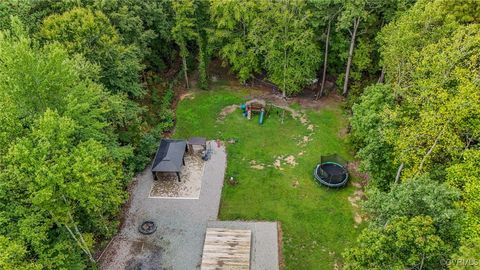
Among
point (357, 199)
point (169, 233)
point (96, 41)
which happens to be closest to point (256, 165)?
point (357, 199)

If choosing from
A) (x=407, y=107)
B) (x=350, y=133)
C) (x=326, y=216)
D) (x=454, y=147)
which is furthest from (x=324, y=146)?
(x=454, y=147)

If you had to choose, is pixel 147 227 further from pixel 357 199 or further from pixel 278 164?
pixel 357 199

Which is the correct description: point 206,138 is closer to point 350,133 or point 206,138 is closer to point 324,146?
point 324,146

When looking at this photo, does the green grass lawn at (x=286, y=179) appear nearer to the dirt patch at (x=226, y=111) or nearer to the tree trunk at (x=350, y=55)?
the dirt patch at (x=226, y=111)

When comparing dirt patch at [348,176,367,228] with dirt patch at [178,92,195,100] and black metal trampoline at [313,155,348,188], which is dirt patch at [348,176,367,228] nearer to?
black metal trampoline at [313,155,348,188]

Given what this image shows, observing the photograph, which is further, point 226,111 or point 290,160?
point 226,111

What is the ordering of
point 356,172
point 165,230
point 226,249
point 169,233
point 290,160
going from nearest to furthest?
point 226,249 → point 169,233 → point 165,230 → point 356,172 → point 290,160
